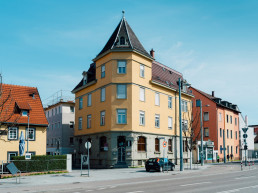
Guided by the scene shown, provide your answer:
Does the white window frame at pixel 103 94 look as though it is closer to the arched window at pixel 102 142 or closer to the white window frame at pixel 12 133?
the arched window at pixel 102 142

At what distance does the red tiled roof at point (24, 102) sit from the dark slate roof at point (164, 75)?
15297 millimetres

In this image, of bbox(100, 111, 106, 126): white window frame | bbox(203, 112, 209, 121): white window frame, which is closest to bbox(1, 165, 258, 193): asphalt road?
bbox(100, 111, 106, 126): white window frame

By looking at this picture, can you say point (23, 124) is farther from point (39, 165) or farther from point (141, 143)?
point (141, 143)

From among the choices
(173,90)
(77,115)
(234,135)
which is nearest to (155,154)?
(173,90)

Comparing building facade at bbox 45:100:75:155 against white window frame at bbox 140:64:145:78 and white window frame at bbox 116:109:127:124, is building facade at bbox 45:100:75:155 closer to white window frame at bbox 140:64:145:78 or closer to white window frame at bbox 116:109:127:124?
white window frame at bbox 116:109:127:124

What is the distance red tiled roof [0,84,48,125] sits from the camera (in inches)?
1409

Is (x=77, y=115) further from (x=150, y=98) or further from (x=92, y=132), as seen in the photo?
(x=150, y=98)

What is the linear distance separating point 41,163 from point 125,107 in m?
12.8

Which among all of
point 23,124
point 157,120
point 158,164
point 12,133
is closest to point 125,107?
point 157,120

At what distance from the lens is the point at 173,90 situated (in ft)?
148

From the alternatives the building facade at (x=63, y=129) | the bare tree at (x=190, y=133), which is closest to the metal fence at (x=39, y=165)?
the bare tree at (x=190, y=133)

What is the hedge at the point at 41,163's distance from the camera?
25.7 metres

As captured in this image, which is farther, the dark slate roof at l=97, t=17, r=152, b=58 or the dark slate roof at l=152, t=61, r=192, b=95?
the dark slate roof at l=152, t=61, r=192, b=95

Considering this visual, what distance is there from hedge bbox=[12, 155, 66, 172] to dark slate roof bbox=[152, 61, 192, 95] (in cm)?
1847
